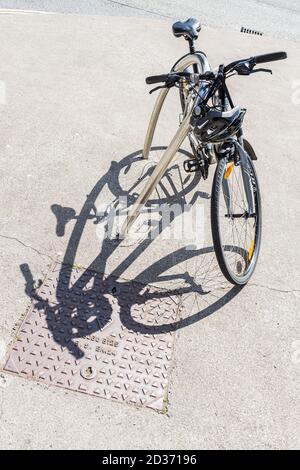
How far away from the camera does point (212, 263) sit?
382 cm

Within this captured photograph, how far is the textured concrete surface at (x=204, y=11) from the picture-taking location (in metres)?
8.34

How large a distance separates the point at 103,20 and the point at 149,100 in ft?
9.96

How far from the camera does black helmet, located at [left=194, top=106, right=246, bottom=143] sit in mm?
3006

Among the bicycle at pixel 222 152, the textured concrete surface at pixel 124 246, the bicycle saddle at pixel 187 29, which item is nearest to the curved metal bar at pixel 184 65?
the bicycle at pixel 222 152

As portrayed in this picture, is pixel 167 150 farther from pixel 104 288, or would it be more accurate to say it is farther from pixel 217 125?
pixel 104 288

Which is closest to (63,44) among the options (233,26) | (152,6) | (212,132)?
(152,6)

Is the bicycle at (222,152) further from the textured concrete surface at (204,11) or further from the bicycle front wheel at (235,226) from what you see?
the textured concrete surface at (204,11)

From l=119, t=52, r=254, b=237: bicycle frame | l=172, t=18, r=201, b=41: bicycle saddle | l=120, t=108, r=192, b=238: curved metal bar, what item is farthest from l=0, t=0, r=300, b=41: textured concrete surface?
l=120, t=108, r=192, b=238: curved metal bar

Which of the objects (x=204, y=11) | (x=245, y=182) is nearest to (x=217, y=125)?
(x=245, y=182)

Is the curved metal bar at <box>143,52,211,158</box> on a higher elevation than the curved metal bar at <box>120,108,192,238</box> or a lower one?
higher

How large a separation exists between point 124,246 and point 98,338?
946 mm

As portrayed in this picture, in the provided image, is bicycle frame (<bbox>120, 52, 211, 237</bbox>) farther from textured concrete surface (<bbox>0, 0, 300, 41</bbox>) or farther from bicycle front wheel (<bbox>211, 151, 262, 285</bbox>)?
textured concrete surface (<bbox>0, 0, 300, 41</bbox>)

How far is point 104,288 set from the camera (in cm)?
350

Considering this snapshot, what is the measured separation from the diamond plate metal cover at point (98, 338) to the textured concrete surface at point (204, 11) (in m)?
6.51
